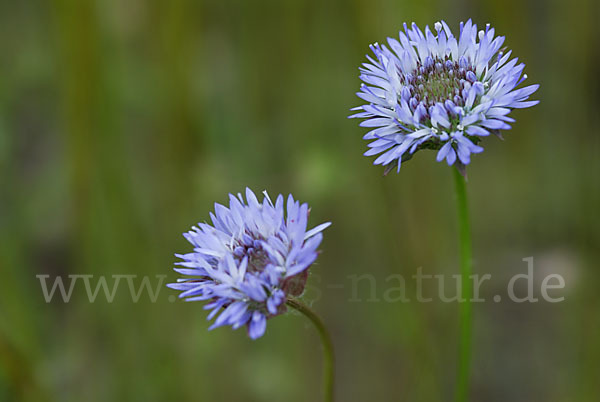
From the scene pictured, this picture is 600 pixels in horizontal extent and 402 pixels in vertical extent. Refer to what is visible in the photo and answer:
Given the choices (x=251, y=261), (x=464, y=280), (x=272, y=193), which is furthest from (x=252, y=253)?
(x=272, y=193)

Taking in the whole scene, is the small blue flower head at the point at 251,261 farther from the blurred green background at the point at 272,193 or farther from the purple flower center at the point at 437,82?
the blurred green background at the point at 272,193

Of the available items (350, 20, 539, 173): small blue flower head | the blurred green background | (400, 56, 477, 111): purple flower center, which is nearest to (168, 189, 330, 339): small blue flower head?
(350, 20, 539, 173): small blue flower head

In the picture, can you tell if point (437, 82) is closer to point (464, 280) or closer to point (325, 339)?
point (464, 280)

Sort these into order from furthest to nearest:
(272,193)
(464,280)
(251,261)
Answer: (272,193) < (464,280) < (251,261)

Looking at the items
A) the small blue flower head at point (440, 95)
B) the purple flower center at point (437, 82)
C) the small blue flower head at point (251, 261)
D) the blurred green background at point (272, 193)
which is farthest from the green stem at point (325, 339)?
the blurred green background at point (272, 193)

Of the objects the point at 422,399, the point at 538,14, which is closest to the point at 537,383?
the point at 422,399

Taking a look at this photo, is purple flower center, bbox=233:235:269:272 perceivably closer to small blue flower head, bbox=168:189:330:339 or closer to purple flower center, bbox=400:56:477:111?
small blue flower head, bbox=168:189:330:339
